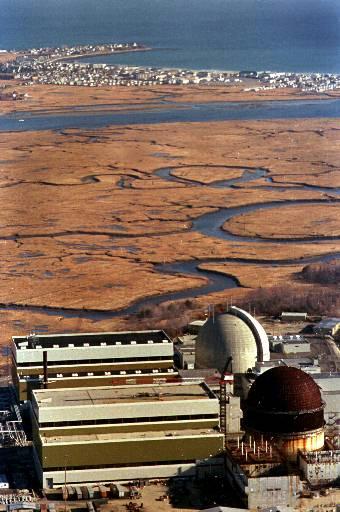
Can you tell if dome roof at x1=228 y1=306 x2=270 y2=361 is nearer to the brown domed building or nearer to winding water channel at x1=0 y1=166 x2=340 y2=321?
the brown domed building

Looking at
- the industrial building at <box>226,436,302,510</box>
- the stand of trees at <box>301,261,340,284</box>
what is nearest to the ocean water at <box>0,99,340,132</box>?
the stand of trees at <box>301,261,340,284</box>

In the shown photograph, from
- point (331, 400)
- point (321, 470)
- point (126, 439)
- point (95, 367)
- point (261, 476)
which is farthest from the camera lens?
point (95, 367)

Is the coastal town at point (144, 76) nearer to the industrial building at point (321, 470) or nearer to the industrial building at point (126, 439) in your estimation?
the industrial building at point (126, 439)

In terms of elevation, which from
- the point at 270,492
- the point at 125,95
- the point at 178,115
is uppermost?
the point at 125,95

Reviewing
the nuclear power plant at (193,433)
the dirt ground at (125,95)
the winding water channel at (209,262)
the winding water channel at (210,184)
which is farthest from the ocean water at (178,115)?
the nuclear power plant at (193,433)

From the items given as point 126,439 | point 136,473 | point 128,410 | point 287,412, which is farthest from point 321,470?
point 128,410

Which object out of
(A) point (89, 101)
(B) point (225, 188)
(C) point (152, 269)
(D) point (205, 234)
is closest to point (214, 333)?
(C) point (152, 269)

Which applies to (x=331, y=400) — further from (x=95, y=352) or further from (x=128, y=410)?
(x=95, y=352)
